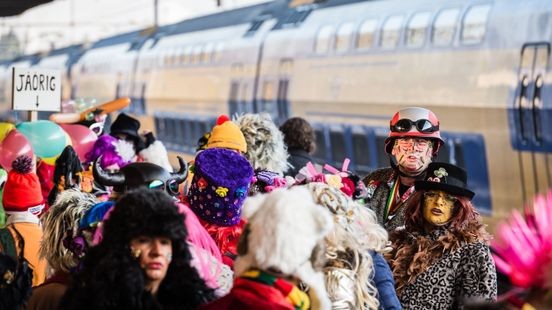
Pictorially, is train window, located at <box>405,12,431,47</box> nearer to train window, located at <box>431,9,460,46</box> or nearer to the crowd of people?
train window, located at <box>431,9,460,46</box>

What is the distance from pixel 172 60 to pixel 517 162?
13.5 metres

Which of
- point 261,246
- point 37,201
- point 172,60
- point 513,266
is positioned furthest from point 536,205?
point 172,60

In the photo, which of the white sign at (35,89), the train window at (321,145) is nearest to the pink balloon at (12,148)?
the white sign at (35,89)

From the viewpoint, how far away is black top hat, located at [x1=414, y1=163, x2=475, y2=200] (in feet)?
17.2

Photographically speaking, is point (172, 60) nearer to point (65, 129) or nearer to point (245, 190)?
point (65, 129)

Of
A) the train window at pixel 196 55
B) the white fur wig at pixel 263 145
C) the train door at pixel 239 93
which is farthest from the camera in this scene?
the train window at pixel 196 55

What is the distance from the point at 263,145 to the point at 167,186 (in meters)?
2.39

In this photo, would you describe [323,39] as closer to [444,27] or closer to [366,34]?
[366,34]

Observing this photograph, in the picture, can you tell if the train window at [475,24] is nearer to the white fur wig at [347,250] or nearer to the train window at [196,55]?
the white fur wig at [347,250]

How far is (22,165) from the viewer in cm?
632

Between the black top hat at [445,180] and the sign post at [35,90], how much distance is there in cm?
545

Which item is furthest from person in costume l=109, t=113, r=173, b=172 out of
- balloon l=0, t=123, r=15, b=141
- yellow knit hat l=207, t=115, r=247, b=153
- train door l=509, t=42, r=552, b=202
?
train door l=509, t=42, r=552, b=202

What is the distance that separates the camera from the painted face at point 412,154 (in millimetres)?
A: 6012

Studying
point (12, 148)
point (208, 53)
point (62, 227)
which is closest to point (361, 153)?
point (12, 148)
